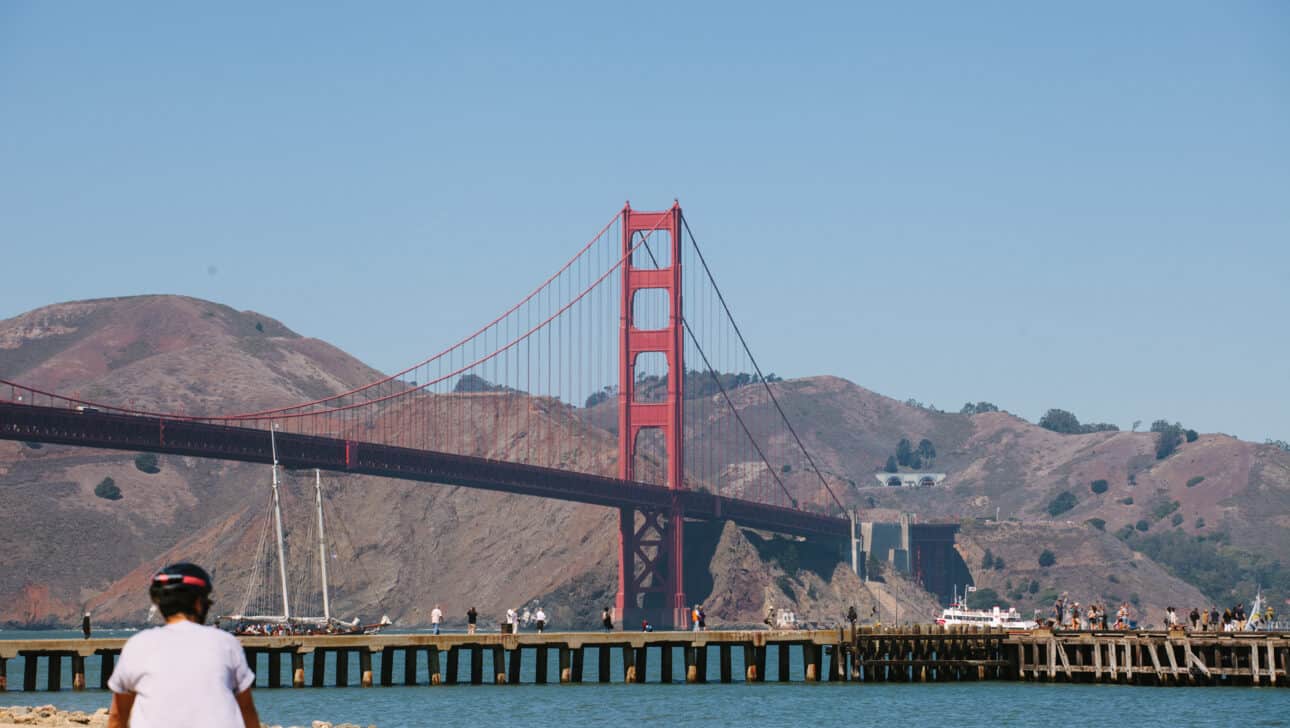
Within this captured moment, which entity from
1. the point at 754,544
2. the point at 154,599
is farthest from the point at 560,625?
the point at 154,599

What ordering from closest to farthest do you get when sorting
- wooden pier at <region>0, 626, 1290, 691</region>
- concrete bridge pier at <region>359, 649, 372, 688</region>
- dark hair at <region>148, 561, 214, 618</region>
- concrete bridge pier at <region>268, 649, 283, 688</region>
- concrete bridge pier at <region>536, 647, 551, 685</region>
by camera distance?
dark hair at <region>148, 561, 214, 618</region>, wooden pier at <region>0, 626, 1290, 691</region>, concrete bridge pier at <region>359, 649, 372, 688</region>, concrete bridge pier at <region>268, 649, 283, 688</region>, concrete bridge pier at <region>536, 647, 551, 685</region>

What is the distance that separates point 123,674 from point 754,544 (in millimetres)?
165057

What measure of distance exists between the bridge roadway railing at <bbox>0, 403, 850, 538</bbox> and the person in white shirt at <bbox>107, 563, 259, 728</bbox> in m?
90.7

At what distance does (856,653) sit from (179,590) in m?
56.8

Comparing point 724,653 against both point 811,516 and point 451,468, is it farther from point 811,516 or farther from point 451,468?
point 811,516

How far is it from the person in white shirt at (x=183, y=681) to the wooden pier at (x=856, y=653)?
48392 mm

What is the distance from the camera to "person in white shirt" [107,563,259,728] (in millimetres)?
9086

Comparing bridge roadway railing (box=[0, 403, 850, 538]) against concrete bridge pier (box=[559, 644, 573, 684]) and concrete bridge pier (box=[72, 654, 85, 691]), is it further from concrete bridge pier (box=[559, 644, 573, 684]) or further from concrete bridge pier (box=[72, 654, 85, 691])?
concrete bridge pier (box=[559, 644, 573, 684])

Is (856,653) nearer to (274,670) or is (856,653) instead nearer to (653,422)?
(274,670)

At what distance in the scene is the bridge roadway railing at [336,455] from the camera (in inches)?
3937

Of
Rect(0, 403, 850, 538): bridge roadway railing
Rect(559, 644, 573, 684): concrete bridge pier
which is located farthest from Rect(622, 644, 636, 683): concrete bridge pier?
Rect(0, 403, 850, 538): bridge roadway railing

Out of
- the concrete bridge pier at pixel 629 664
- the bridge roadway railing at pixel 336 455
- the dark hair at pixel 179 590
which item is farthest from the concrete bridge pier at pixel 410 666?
the dark hair at pixel 179 590

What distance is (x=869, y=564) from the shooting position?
196 m

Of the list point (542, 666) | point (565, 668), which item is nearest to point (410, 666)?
point (542, 666)
